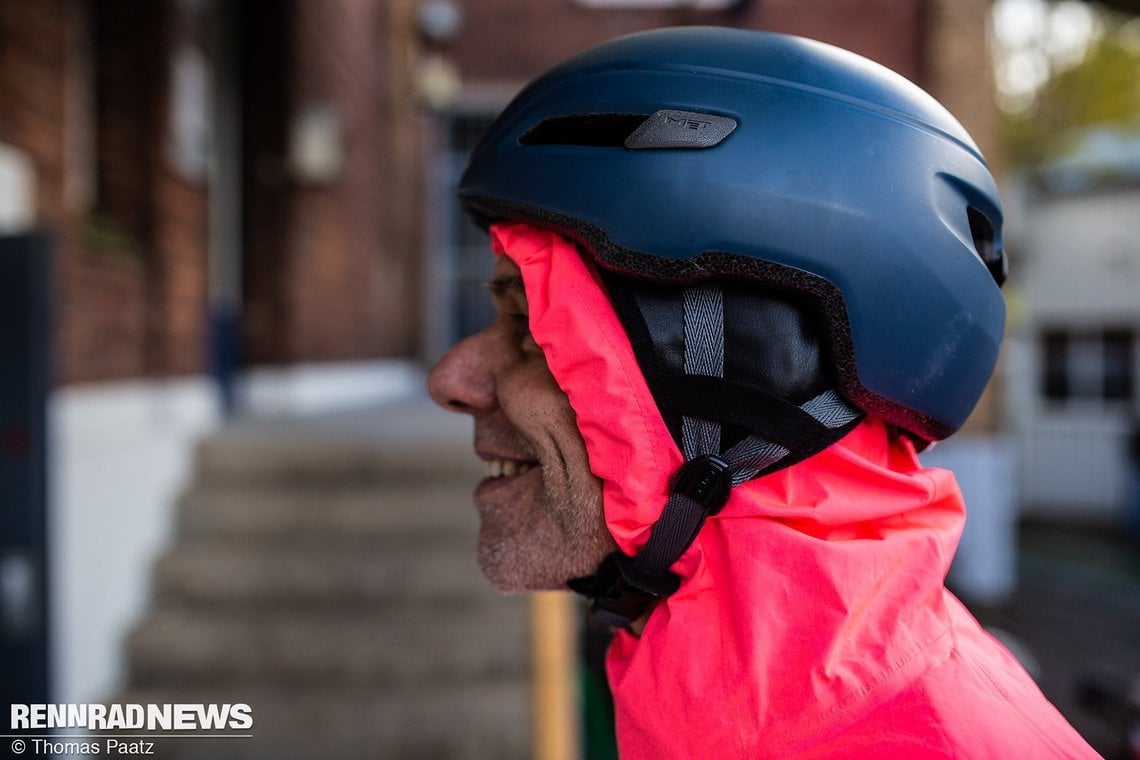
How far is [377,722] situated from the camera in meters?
3.70

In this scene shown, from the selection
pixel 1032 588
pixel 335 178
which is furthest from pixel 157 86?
pixel 1032 588

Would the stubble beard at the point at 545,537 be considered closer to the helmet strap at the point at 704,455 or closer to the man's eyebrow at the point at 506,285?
the helmet strap at the point at 704,455

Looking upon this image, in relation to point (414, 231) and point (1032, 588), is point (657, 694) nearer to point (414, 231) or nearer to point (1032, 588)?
point (1032, 588)

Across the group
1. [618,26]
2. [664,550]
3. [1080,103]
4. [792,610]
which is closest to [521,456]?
[664,550]

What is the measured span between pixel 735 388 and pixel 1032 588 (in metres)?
10.1

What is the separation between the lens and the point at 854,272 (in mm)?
Answer: 1110

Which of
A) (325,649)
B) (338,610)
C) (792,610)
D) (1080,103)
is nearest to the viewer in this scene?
(792,610)

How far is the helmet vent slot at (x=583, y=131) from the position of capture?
4.07ft

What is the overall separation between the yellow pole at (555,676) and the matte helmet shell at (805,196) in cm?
269

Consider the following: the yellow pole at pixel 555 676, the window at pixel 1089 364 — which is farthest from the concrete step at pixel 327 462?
the window at pixel 1089 364

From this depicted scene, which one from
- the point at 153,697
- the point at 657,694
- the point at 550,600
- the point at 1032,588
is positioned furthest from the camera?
the point at 1032,588

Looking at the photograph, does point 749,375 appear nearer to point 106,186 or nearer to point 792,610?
point 792,610

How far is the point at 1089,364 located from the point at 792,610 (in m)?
15.8

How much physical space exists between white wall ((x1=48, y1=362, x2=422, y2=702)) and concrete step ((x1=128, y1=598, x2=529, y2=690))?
201mm
